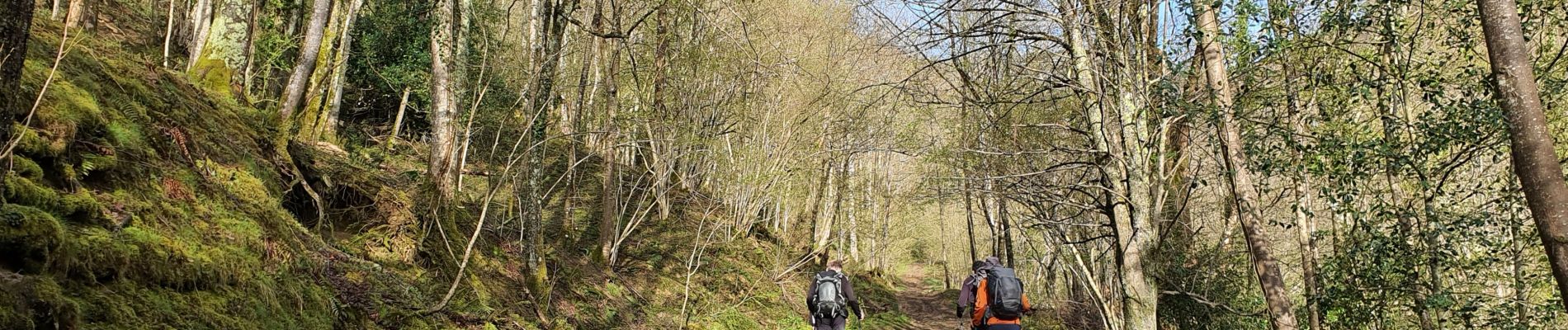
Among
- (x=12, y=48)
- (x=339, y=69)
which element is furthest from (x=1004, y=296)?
(x=339, y=69)

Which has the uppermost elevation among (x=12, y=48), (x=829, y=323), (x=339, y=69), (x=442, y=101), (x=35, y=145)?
(x=339, y=69)

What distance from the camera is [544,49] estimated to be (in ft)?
29.0

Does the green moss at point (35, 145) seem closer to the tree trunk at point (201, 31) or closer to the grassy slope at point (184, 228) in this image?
the grassy slope at point (184, 228)

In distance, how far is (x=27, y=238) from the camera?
3.36 metres

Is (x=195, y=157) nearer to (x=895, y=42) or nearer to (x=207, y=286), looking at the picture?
(x=207, y=286)

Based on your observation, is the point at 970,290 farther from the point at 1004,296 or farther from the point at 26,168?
the point at 26,168

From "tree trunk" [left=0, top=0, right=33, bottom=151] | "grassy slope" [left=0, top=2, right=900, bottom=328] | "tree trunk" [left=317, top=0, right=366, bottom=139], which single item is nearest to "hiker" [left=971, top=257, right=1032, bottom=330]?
"grassy slope" [left=0, top=2, right=900, bottom=328]

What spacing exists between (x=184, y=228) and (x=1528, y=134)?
7.71 meters

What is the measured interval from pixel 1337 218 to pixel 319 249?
11.9m

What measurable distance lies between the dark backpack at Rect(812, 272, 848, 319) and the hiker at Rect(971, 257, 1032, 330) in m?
1.31

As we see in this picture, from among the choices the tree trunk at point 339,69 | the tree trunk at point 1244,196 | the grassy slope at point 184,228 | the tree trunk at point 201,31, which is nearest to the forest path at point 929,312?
the tree trunk at point 1244,196

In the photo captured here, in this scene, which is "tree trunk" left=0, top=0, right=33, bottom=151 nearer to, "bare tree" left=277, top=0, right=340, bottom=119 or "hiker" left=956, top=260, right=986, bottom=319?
"bare tree" left=277, top=0, right=340, bottom=119

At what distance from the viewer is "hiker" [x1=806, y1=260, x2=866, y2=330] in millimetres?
7742

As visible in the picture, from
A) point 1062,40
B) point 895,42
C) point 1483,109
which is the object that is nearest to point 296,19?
point 895,42
